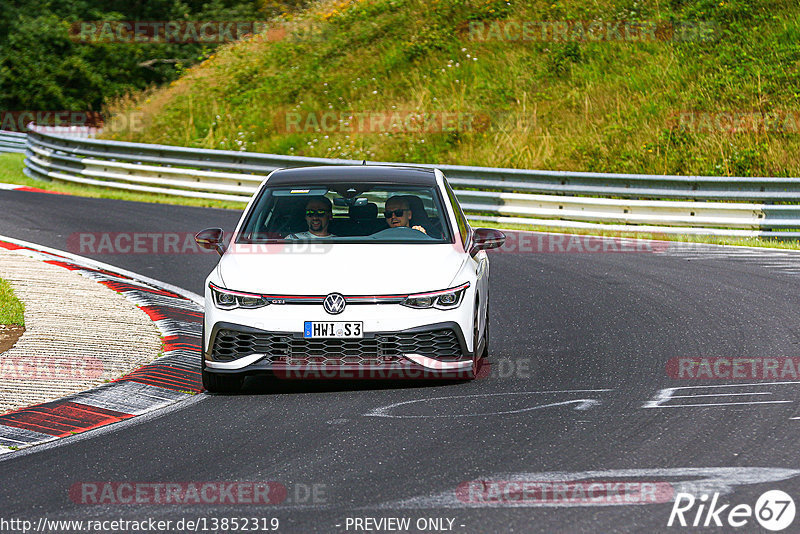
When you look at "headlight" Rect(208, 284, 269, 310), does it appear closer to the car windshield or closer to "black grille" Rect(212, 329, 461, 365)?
"black grille" Rect(212, 329, 461, 365)

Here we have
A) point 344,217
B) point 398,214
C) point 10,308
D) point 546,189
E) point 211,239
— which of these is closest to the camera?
point 211,239

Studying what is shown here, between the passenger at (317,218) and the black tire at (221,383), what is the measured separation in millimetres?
1345

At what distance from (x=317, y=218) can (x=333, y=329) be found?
150 cm

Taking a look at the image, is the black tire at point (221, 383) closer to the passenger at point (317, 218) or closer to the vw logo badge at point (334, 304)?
the vw logo badge at point (334, 304)

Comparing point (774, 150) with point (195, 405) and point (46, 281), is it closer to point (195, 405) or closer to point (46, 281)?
point (46, 281)

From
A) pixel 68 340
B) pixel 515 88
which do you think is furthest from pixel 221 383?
pixel 515 88

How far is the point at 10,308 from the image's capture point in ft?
34.8

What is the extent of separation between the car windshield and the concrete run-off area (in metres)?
1.46

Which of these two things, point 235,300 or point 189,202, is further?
point 189,202

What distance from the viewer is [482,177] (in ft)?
69.2

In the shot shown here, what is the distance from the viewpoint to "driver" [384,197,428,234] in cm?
890

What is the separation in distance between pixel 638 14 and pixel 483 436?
25.7m

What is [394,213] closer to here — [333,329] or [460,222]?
[460,222]

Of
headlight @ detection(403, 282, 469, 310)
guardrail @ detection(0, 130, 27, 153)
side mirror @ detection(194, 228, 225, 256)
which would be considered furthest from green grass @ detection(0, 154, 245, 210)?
headlight @ detection(403, 282, 469, 310)
